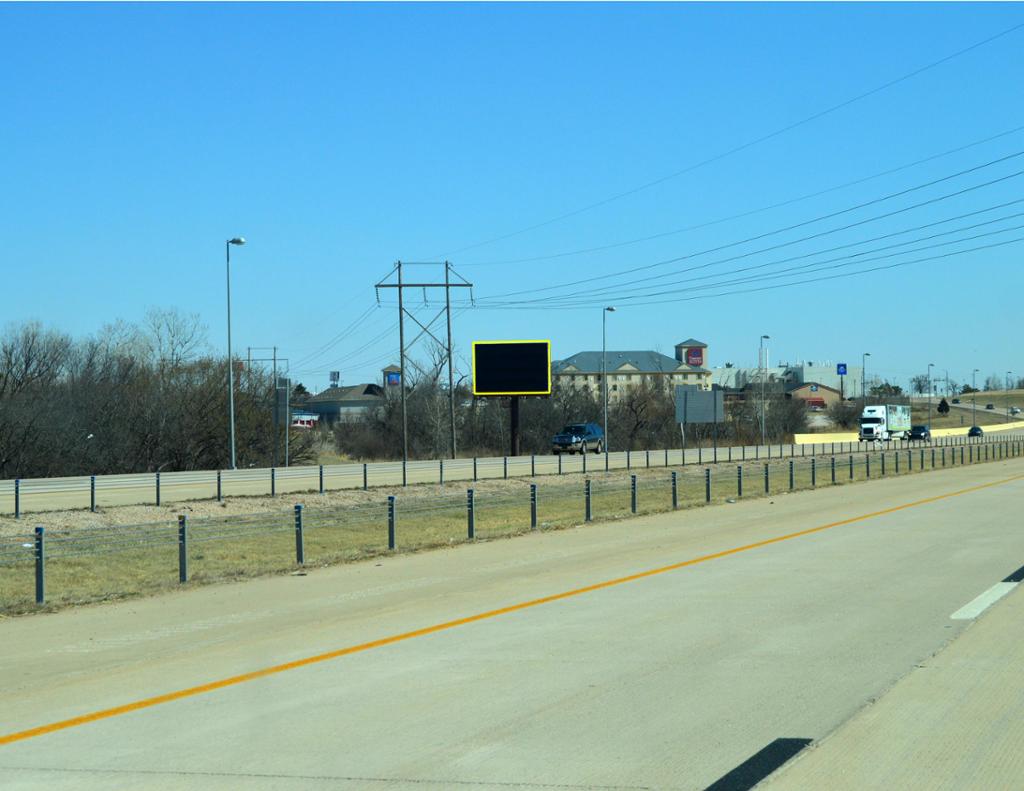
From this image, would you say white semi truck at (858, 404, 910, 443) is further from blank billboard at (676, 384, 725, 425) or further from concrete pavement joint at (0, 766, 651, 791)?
concrete pavement joint at (0, 766, 651, 791)

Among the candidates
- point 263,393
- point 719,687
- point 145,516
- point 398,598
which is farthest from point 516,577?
point 263,393

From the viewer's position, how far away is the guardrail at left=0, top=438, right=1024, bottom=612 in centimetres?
1803

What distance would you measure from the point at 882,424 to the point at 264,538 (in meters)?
87.5

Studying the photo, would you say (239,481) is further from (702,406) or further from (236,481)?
(702,406)

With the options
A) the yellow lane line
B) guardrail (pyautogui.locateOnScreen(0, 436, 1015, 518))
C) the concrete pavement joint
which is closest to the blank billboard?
guardrail (pyautogui.locateOnScreen(0, 436, 1015, 518))

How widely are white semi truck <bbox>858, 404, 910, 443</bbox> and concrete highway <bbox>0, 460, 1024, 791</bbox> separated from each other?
88.5m

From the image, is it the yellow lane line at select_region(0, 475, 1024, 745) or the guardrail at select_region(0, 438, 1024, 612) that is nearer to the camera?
the yellow lane line at select_region(0, 475, 1024, 745)

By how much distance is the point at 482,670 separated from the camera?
1013cm

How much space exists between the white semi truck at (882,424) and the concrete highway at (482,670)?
8847 centimetres

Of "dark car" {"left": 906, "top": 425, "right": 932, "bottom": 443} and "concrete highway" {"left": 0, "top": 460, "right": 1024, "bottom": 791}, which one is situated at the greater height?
"dark car" {"left": 906, "top": 425, "right": 932, "bottom": 443}

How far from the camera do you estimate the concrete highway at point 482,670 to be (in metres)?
7.20

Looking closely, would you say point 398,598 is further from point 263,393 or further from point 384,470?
point 263,393

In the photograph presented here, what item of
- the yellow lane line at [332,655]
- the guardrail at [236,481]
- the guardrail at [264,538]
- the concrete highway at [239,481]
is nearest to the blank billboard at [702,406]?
the concrete highway at [239,481]

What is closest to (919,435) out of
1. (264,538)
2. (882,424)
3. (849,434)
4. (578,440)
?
(849,434)
